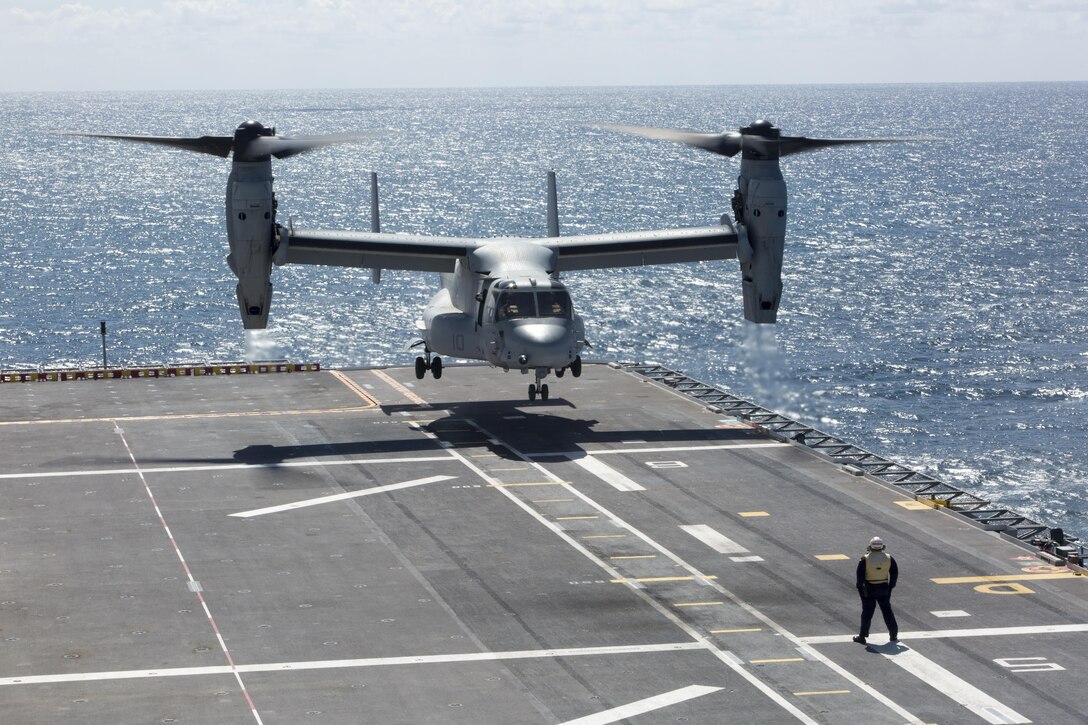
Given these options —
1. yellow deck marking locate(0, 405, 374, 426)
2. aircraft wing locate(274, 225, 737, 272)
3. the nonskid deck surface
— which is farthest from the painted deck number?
yellow deck marking locate(0, 405, 374, 426)

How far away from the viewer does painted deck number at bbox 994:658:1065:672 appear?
90.8ft

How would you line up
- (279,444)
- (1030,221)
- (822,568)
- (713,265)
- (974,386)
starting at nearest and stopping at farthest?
1. (822,568)
2. (279,444)
3. (974,386)
4. (713,265)
5. (1030,221)

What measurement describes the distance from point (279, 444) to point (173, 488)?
607 cm

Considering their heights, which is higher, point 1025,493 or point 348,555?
point 348,555

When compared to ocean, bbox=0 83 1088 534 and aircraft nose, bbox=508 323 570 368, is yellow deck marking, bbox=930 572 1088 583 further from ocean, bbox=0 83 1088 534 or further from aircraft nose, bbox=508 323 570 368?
ocean, bbox=0 83 1088 534

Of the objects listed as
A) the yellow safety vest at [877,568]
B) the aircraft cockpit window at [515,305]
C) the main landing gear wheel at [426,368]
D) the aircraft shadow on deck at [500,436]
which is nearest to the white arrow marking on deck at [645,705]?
the yellow safety vest at [877,568]

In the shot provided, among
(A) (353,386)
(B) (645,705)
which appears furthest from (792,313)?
(B) (645,705)

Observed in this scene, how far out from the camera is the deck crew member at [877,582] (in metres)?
28.7

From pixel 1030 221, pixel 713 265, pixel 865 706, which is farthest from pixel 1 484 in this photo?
pixel 1030 221

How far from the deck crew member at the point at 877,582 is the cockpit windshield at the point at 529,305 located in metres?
19.7

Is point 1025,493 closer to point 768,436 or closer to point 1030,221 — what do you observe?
point 768,436

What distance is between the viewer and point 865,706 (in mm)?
25766

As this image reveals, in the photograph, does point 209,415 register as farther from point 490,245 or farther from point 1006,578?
point 1006,578

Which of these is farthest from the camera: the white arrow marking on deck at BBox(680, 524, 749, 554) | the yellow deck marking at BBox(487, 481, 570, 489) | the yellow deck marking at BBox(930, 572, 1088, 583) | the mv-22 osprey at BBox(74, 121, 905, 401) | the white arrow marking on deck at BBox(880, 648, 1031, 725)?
the mv-22 osprey at BBox(74, 121, 905, 401)
